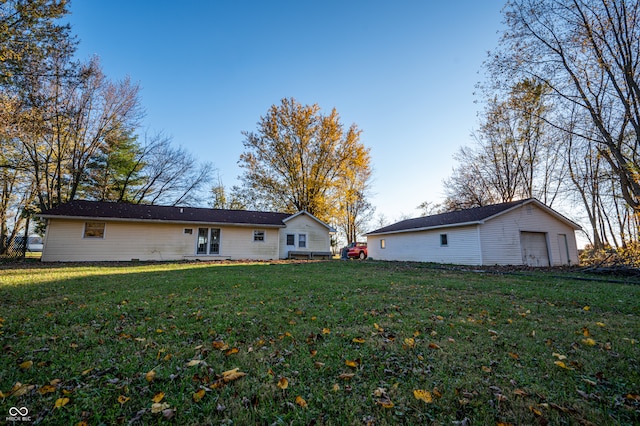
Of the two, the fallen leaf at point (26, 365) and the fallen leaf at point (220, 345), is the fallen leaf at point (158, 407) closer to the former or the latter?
the fallen leaf at point (220, 345)

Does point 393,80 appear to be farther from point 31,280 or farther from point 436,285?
point 31,280

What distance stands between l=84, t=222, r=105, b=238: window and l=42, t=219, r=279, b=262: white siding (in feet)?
0.69

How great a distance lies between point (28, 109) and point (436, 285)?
1610 cm

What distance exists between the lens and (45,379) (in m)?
2.33

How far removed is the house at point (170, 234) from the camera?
15.4 m

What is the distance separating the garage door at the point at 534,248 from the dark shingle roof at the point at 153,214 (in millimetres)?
15824

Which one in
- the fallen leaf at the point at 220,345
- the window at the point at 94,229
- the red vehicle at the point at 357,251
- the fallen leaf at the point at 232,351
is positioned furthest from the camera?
the red vehicle at the point at 357,251

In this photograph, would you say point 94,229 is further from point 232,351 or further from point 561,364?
point 561,364

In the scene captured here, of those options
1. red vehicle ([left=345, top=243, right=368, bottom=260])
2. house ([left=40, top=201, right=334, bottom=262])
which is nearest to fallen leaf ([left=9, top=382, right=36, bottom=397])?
house ([left=40, top=201, right=334, bottom=262])

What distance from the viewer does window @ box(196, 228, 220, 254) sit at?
1814 centimetres

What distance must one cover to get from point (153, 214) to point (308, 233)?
10933 mm

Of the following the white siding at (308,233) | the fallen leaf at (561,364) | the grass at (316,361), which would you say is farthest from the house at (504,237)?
the fallen leaf at (561,364)

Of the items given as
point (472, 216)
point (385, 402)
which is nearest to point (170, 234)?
point (385, 402)

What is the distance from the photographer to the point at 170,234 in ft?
57.0
